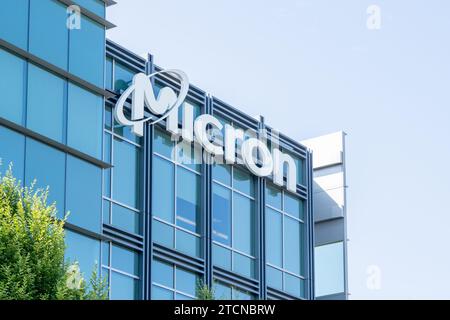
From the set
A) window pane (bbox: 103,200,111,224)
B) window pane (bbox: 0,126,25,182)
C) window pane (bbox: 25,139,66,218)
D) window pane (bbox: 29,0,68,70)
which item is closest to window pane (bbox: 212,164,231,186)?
window pane (bbox: 103,200,111,224)

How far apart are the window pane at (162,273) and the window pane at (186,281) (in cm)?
31

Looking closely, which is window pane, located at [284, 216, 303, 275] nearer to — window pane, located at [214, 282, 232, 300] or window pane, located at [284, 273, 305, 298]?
window pane, located at [284, 273, 305, 298]

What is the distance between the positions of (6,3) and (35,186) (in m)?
3.98

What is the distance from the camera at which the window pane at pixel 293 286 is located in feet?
143

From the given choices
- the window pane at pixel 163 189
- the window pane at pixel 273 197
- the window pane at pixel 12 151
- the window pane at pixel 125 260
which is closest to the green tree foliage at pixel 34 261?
the window pane at pixel 12 151

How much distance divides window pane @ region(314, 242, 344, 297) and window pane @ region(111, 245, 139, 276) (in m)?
12.3

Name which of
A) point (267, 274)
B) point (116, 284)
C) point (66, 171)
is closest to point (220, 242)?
point (267, 274)

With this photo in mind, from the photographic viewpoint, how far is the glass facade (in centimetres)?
2841

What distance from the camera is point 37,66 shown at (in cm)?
2888

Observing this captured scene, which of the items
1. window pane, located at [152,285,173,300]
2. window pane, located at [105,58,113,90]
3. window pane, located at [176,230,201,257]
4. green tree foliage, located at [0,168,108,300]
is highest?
window pane, located at [105,58,113,90]

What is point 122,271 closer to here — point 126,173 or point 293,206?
point 126,173

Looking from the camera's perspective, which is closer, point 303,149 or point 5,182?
point 5,182
